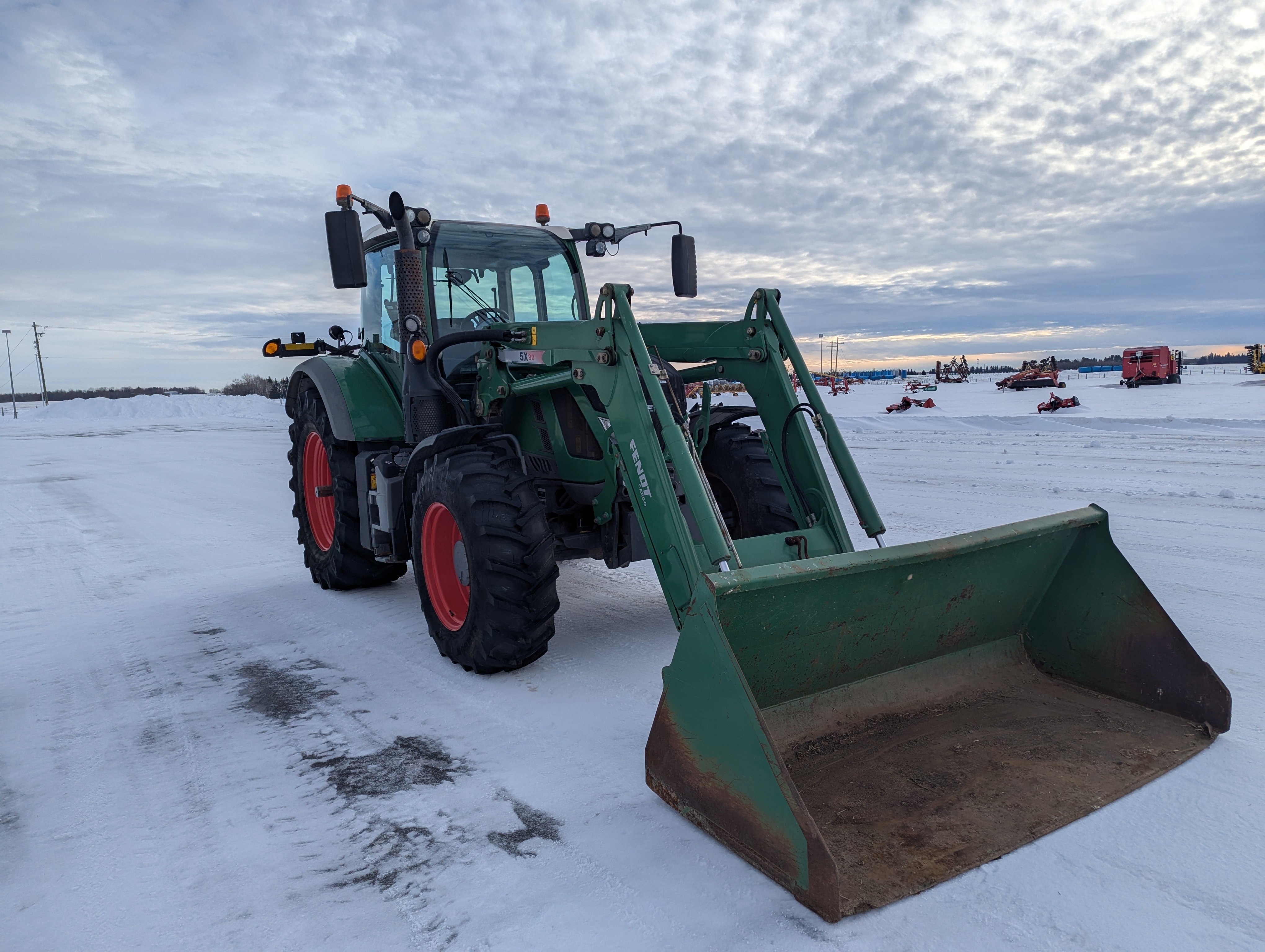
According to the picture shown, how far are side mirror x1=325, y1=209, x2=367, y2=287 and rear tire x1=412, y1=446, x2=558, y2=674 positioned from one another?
106 cm

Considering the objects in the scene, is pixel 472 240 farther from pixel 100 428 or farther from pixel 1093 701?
pixel 100 428

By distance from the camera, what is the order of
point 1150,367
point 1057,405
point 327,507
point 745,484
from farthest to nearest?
point 1150,367
point 1057,405
point 327,507
point 745,484

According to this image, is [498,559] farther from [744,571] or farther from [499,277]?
[499,277]

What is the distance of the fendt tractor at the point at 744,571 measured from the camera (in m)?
2.51

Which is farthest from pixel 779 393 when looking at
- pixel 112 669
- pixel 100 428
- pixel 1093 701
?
pixel 100 428

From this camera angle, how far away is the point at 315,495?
599 centimetres

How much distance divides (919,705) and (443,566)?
7.98 ft

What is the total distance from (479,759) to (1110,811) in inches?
84.8

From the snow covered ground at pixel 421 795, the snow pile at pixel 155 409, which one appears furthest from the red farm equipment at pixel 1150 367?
the snow pile at pixel 155 409

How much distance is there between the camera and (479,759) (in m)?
3.14

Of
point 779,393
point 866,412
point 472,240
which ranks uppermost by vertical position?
point 472,240

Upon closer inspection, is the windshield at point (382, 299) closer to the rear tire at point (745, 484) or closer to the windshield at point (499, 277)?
the windshield at point (499, 277)

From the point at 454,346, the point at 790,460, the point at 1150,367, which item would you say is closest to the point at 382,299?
the point at 454,346

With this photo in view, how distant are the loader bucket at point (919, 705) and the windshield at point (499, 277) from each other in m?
2.62
